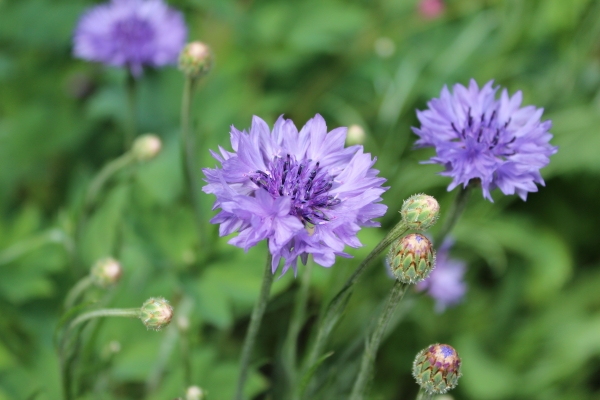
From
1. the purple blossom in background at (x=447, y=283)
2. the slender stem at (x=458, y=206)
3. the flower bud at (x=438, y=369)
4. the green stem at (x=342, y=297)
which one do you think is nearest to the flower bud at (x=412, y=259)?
the green stem at (x=342, y=297)

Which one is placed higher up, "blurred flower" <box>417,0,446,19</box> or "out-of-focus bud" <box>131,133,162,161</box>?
"blurred flower" <box>417,0,446,19</box>

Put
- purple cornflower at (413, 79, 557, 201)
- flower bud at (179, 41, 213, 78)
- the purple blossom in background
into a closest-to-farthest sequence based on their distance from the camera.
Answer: purple cornflower at (413, 79, 557, 201)
flower bud at (179, 41, 213, 78)
the purple blossom in background

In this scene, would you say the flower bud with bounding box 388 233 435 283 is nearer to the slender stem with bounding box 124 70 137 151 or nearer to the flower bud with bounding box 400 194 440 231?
the flower bud with bounding box 400 194 440 231

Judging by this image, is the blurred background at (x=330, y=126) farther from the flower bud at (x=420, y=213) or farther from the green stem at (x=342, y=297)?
the flower bud at (x=420, y=213)

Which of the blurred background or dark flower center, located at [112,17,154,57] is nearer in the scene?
the blurred background

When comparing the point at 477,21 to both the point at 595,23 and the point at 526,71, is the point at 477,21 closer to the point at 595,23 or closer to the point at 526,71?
the point at 526,71

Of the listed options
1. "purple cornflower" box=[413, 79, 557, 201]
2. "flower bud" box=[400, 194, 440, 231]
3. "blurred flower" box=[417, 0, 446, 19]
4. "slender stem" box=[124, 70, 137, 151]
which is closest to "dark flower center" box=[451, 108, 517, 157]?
"purple cornflower" box=[413, 79, 557, 201]
